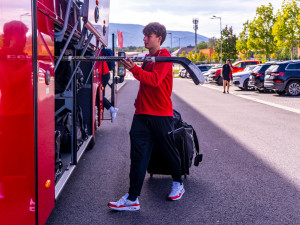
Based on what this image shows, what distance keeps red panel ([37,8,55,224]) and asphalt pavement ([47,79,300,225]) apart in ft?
2.54

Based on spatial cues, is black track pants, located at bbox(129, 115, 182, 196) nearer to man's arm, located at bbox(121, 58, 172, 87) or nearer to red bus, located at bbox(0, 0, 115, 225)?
man's arm, located at bbox(121, 58, 172, 87)

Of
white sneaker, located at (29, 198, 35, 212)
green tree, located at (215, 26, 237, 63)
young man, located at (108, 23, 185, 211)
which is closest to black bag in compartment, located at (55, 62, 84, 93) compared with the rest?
young man, located at (108, 23, 185, 211)

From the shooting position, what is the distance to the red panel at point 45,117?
2887 millimetres

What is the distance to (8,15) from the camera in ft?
7.60

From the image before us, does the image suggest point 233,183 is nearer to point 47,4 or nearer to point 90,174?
point 90,174

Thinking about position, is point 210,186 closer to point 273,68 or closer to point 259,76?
point 273,68

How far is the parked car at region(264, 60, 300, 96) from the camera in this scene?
18703 mm

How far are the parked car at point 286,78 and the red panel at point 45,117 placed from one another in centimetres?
1687

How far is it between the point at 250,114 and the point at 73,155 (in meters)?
8.45

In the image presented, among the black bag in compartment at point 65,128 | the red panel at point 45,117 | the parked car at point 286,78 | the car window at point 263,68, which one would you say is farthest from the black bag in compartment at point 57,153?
the car window at point 263,68

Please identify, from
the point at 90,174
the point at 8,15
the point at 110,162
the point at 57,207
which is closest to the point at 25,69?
the point at 8,15

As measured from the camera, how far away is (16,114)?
2.49 meters

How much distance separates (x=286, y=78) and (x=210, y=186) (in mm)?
14952

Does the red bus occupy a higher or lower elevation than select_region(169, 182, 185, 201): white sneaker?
higher
